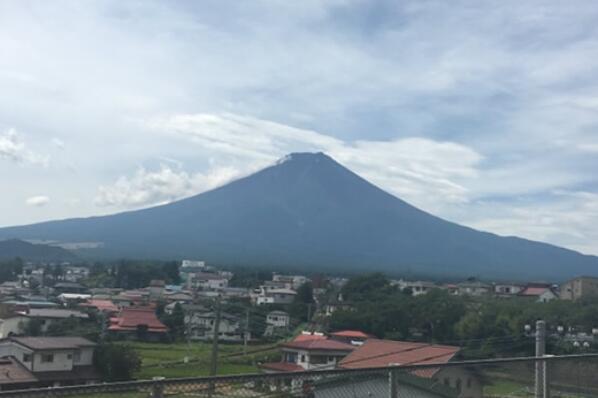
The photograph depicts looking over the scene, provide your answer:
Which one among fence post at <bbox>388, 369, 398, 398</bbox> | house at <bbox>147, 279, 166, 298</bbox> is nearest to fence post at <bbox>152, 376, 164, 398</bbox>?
fence post at <bbox>388, 369, 398, 398</bbox>

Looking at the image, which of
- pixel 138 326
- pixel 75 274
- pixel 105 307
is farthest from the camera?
pixel 75 274

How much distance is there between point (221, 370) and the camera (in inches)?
920

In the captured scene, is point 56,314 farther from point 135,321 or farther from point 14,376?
point 14,376

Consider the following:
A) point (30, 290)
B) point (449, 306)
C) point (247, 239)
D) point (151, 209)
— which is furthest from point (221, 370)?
point (151, 209)

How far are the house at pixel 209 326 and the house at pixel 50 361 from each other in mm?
16885

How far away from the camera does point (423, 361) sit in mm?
10320

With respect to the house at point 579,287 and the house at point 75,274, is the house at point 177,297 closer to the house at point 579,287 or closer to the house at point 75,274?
the house at point 75,274

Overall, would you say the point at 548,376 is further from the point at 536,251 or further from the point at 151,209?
the point at 536,251

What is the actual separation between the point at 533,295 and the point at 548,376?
44745 millimetres

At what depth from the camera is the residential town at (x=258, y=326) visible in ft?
53.6

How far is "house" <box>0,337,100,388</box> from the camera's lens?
52.2 ft

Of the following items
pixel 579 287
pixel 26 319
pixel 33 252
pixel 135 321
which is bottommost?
pixel 135 321

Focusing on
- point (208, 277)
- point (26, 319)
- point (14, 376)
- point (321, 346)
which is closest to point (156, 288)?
point (208, 277)

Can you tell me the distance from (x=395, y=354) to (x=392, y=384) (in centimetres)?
1090
